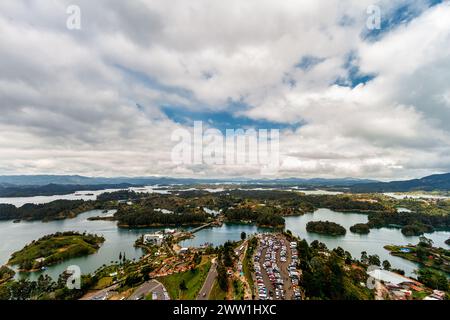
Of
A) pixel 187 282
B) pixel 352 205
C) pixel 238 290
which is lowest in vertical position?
pixel 352 205

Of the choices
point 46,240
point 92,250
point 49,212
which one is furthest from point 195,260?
point 49,212

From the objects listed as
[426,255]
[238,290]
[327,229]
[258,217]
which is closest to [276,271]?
[238,290]

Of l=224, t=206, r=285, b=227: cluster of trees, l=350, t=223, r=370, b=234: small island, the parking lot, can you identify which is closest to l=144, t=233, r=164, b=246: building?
the parking lot

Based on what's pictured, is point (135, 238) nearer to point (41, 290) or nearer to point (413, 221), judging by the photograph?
point (41, 290)

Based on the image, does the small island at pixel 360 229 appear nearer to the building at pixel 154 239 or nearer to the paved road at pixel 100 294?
the building at pixel 154 239

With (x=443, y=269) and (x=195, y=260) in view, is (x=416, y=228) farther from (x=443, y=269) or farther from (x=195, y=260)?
(x=195, y=260)

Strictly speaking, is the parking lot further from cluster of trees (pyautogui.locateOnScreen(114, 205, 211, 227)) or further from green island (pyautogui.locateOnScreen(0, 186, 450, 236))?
A: cluster of trees (pyautogui.locateOnScreen(114, 205, 211, 227))
